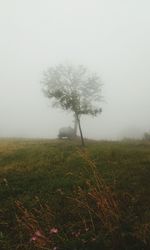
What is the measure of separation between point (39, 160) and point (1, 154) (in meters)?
5.22

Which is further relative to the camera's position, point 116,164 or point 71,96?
point 71,96

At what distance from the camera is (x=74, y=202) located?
1241 centimetres

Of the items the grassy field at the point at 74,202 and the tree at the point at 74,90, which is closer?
the grassy field at the point at 74,202

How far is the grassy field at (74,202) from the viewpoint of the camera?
6859mm

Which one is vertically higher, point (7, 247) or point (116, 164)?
point (116, 164)

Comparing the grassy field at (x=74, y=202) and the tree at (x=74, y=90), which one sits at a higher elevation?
the tree at (x=74, y=90)

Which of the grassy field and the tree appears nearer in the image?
the grassy field

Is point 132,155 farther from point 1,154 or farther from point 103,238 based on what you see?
point 103,238

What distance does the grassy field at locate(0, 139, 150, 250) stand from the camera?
6859 millimetres

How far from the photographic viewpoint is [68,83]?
4516 centimetres

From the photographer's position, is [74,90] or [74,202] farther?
[74,90]

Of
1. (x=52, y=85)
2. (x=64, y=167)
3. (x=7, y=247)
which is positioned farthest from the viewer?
(x=52, y=85)

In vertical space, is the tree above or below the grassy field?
above

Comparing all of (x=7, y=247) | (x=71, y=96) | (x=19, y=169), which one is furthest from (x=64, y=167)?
(x=71, y=96)
